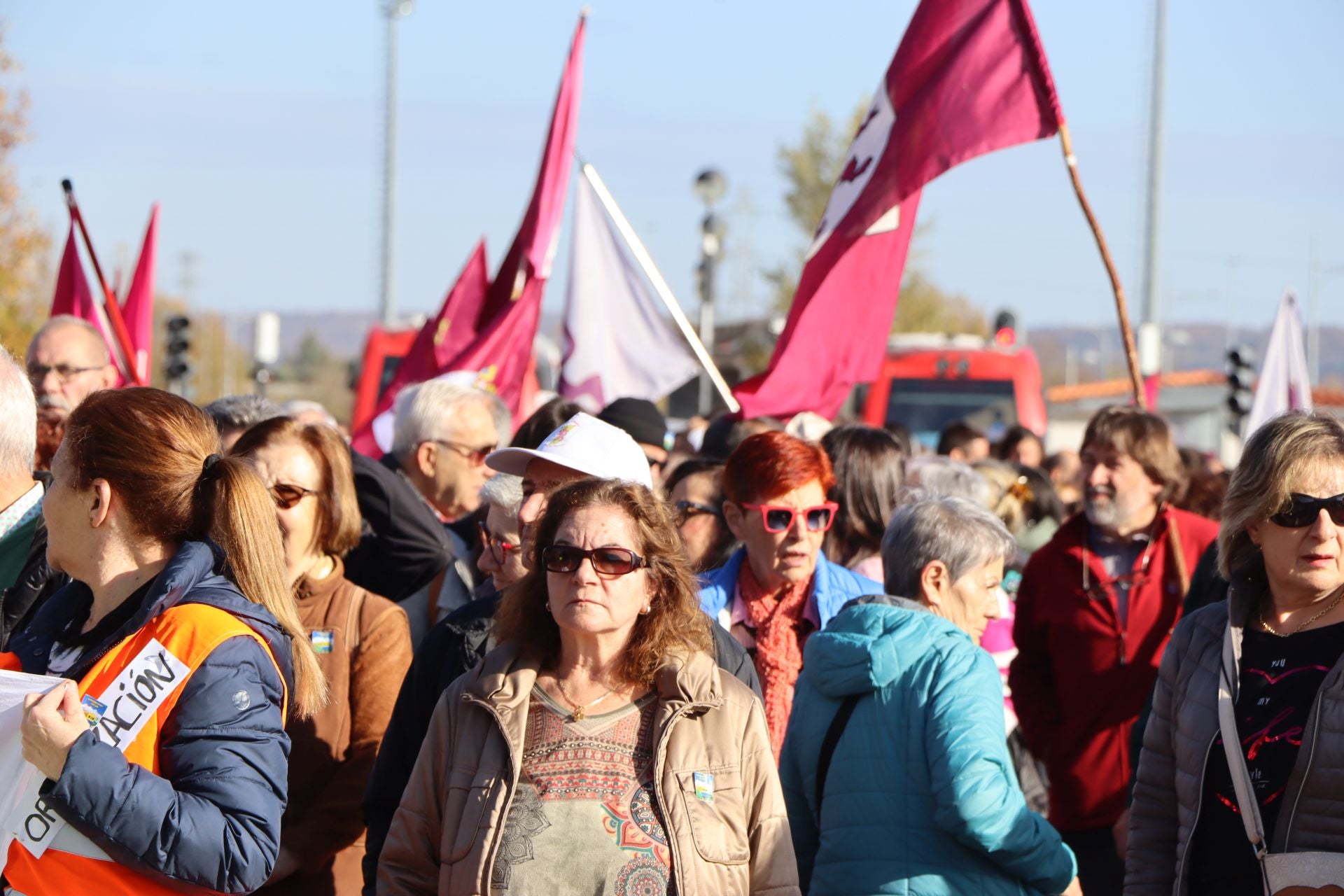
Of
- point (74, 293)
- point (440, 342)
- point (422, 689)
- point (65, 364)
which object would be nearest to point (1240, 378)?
point (440, 342)

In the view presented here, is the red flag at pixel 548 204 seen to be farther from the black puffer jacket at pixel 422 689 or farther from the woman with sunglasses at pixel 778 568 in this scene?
the black puffer jacket at pixel 422 689

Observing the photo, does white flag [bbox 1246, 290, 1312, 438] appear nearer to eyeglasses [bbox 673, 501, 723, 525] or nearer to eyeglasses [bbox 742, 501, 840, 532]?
eyeglasses [bbox 673, 501, 723, 525]

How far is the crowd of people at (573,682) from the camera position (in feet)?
9.50

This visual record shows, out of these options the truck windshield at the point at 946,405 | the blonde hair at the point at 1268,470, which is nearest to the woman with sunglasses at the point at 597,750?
the blonde hair at the point at 1268,470

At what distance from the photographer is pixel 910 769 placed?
3.73 m

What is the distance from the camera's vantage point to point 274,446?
451cm

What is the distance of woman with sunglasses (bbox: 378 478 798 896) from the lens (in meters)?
3.12

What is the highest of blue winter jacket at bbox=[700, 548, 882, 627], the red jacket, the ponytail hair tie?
the ponytail hair tie

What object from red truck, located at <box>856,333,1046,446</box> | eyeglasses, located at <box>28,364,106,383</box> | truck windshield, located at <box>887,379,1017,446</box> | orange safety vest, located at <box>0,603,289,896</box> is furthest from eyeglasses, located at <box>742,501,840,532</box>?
truck windshield, located at <box>887,379,1017,446</box>

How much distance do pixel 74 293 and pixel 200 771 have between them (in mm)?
6806

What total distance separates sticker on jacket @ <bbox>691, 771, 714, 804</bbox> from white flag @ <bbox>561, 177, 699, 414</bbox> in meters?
5.99

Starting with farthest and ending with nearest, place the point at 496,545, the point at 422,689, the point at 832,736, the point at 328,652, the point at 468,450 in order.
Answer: the point at 468,450 < the point at 496,545 < the point at 328,652 < the point at 832,736 < the point at 422,689

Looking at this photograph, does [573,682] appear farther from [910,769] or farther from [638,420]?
[638,420]

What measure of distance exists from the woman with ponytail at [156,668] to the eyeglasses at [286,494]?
4.02 ft
